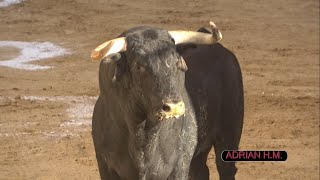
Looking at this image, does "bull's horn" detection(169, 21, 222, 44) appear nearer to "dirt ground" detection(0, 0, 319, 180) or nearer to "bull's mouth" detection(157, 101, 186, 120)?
"bull's mouth" detection(157, 101, 186, 120)

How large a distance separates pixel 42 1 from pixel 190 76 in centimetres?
240

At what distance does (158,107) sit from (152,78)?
0.61ft

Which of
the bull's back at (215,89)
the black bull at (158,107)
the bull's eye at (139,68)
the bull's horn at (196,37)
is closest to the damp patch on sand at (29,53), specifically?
the bull's back at (215,89)

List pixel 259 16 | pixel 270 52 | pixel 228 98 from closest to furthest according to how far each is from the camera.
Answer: pixel 228 98, pixel 259 16, pixel 270 52

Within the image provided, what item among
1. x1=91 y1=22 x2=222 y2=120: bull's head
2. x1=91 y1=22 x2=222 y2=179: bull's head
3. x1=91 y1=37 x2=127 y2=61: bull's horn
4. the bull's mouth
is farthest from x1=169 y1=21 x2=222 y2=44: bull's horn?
the bull's mouth

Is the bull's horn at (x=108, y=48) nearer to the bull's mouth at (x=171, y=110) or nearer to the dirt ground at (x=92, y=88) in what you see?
the bull's mouth at (x=171, y=110)

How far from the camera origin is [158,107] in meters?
4.32

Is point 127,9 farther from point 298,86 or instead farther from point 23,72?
point 298,86

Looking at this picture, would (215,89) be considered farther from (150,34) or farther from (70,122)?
(70,122)

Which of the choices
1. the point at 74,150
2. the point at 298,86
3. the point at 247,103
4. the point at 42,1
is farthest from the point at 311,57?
the point at 42,1

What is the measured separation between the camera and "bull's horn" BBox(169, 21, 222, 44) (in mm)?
4844

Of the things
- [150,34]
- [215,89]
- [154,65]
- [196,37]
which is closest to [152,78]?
[154,65]

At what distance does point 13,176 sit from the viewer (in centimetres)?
773

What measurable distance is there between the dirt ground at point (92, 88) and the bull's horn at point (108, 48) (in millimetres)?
2945
